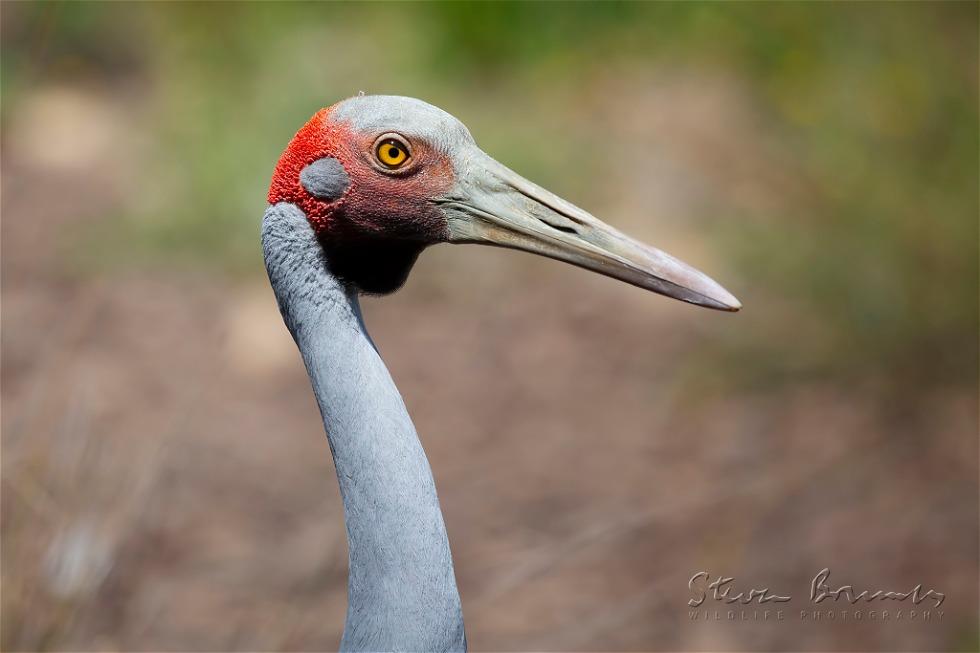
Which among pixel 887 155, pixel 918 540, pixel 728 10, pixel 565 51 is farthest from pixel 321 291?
pixel 728 10

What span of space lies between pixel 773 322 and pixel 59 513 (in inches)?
149

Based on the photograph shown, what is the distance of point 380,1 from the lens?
25.5 feet

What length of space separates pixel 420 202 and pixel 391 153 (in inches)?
5.1

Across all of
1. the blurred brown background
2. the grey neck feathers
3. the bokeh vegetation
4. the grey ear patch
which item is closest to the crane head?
the grey ear patch

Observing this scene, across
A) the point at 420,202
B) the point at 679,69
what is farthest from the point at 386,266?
the point at 679,69

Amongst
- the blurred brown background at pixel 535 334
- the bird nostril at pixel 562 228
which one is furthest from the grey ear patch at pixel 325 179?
the blurred brown background at pixel 535 334

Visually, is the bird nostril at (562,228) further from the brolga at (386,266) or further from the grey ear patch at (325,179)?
the grey ear patch at (325,179)

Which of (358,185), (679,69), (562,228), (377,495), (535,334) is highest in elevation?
(679,69)

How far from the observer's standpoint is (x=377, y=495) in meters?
2.35

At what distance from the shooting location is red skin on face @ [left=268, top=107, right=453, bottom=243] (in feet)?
8.16

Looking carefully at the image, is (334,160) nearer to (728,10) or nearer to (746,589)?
(746,589)

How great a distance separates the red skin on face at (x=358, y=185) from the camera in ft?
8.16

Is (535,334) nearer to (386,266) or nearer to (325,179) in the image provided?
(386,266)

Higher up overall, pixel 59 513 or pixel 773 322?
pixel 773 322
